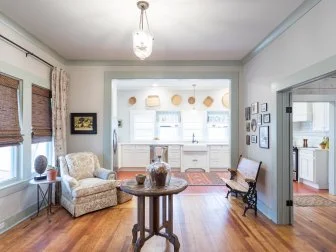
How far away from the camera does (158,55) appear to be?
4.54 meters

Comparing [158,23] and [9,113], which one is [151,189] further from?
[9,113]

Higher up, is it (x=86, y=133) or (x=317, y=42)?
(x=317, y=42)

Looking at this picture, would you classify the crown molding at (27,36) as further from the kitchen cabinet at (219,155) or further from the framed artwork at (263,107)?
the kitchen cabinet at (219,155)

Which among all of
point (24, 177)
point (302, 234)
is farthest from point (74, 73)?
point (302, 234)

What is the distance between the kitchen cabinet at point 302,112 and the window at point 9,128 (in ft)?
20.0

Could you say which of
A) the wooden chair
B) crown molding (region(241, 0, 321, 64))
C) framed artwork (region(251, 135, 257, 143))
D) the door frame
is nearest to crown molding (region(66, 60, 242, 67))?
crown molding (region(241, 0, 321, 64))

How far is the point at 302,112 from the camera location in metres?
6.26

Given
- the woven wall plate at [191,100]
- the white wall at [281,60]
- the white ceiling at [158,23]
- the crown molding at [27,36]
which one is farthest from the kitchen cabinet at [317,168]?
the crown molding at [27,36]

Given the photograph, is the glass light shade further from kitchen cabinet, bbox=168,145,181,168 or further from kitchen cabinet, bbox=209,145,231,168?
kitchen cabinet, bbox=209,145,231,168

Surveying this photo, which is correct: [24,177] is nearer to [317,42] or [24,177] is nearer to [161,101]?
[317,42]

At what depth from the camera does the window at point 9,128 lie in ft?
10.1

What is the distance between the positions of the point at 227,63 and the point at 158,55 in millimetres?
1439

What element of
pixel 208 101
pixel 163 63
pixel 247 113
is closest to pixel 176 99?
pixel 208 101

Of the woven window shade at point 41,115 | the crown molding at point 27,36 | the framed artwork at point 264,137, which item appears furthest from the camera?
the woven window shade at point 41,115
